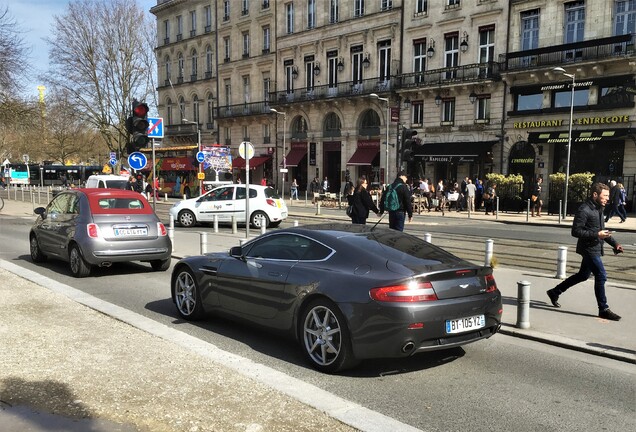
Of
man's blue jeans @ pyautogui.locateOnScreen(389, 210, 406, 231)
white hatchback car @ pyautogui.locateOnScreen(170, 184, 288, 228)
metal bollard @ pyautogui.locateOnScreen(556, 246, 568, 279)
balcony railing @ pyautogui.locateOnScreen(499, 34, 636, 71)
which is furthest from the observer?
balcony railing @ pyautogui.locateOnScreen(499, 34, 636, 71)

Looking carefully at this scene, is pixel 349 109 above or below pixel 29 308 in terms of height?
above

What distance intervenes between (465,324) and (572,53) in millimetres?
28423

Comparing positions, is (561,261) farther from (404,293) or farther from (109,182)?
(109,182)

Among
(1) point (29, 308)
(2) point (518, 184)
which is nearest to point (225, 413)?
(1) point (29, 308)

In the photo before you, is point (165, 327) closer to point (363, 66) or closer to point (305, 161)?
point (363, 66)

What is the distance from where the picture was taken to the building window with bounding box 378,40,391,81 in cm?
3880

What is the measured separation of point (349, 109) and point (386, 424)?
3838 cm

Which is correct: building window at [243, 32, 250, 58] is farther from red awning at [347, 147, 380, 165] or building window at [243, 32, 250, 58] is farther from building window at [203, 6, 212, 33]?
red awning at [347, 147, 380, 165]

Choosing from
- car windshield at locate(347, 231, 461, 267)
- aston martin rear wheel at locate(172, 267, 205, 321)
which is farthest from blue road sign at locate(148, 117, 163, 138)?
car windshield at locate(347, 231, 461, 267)

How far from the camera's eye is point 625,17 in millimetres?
27328

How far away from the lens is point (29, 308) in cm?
677

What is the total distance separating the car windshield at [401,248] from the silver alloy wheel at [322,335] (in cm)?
74

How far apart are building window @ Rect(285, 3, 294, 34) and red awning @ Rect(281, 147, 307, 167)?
10384mm

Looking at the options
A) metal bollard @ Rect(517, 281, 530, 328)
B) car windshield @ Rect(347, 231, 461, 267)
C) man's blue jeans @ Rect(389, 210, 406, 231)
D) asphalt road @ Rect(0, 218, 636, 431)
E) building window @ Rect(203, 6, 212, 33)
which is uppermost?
building window @ Rect(203, 6, 212, 33)
